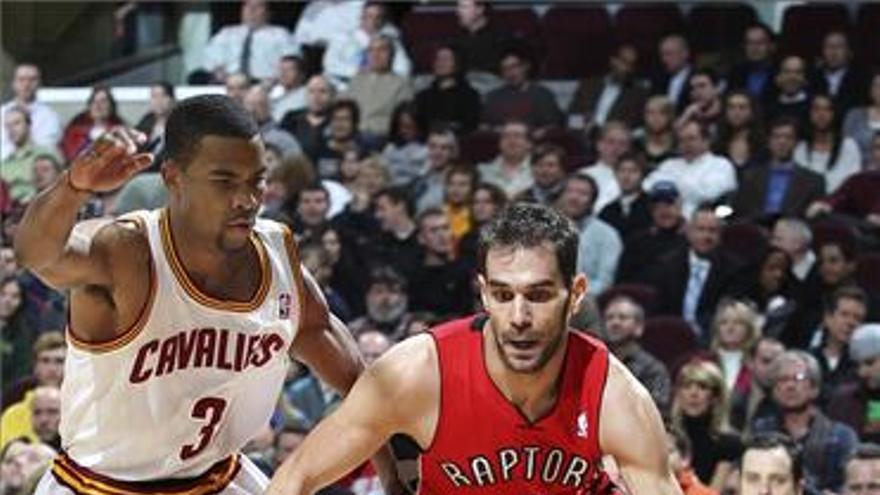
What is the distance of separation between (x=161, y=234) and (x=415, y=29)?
28.4ft

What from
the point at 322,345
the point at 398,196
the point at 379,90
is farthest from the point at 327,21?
the point at 322,345

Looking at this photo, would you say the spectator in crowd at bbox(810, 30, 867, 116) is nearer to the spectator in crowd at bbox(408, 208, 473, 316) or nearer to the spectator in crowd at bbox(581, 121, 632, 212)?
the spectator in crowd at bbox(581, 121, 632, 212)

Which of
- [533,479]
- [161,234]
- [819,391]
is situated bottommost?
[819,391]

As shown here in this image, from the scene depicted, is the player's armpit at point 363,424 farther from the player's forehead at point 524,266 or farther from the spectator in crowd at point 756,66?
the spectator in crowd at point 756,66

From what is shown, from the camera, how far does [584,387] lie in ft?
15.5

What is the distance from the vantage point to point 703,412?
8.76 m

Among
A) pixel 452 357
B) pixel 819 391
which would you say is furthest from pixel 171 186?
pixel 819 391

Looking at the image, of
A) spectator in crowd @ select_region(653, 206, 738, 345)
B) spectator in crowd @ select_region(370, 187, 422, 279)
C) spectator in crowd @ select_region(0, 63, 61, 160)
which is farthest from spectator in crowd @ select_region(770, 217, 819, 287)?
spectator in crowd @ select_region(0, 63, 61, 160)

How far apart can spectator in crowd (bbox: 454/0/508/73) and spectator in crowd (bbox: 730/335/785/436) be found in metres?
4.01

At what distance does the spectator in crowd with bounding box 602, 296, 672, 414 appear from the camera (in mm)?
9031

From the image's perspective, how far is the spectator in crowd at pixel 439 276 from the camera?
10.6 m

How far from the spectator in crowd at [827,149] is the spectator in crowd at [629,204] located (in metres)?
1.03

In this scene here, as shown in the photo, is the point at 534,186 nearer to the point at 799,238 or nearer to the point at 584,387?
the point at 799,238

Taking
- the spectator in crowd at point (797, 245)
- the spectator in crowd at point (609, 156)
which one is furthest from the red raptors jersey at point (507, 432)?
the spectator in crowd at point (609, 156)
